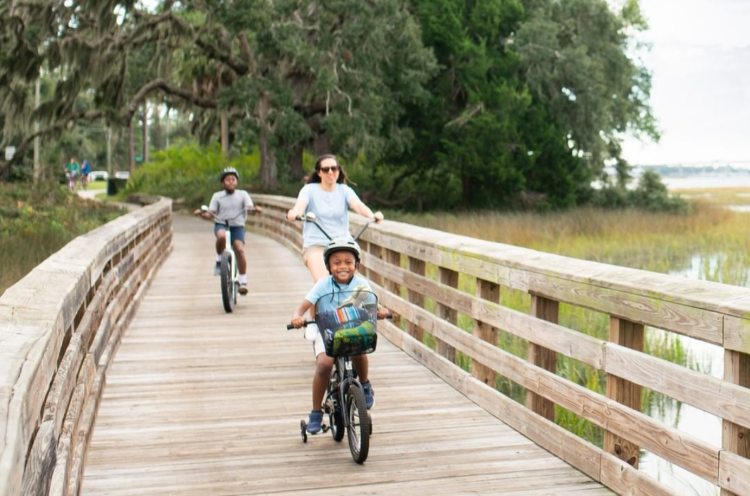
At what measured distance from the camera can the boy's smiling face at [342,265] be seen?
558 cm

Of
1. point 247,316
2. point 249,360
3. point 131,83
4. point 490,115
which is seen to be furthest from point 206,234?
point 249,360

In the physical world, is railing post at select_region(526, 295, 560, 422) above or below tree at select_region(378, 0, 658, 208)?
below

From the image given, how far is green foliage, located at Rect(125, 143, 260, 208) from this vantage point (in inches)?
1463

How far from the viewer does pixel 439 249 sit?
7.64 m

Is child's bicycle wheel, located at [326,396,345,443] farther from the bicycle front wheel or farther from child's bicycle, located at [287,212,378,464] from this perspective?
the bicycle front wheel

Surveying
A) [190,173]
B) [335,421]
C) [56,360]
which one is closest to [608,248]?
[335,421]

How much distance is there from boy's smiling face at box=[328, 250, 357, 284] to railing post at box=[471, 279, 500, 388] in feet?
4.66

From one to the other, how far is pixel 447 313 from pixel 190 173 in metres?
35.2

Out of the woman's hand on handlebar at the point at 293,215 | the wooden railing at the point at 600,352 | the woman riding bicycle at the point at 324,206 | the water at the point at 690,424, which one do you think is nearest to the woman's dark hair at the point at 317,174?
the woman riding bicycle at the point at 324,206

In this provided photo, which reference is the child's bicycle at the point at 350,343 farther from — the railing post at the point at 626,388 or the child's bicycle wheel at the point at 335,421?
the railing post at the point at 626,388

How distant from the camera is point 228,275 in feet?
36.4

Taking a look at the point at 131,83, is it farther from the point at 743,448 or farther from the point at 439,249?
the point at 743,448

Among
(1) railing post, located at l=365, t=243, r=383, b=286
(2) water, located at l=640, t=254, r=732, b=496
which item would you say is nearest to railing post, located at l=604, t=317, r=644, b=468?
(2) water, located at l=640, t=254, r=732, b=496

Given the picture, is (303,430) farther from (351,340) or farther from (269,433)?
(351,340)
